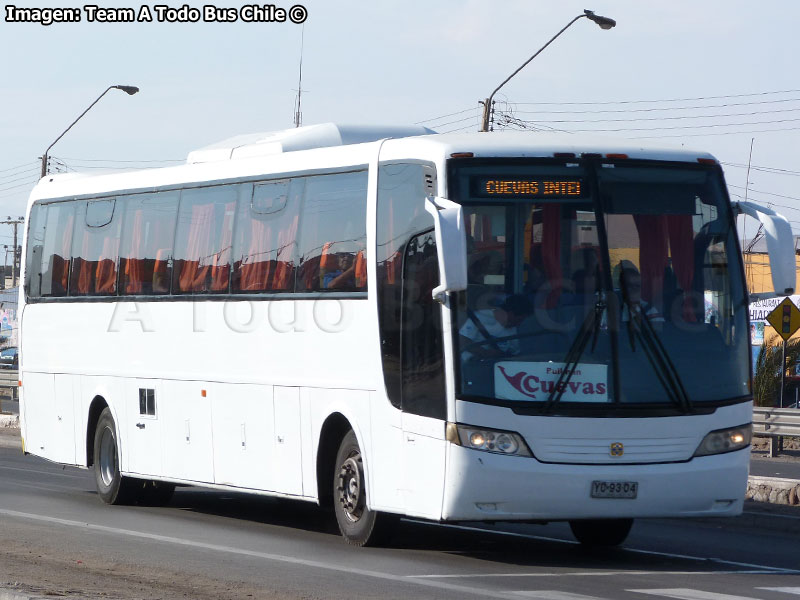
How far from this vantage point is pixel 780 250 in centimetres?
1223

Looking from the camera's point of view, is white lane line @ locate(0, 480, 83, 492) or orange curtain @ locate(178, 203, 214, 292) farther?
Answer: white lane line @ locate(0, 480, 83, 492)

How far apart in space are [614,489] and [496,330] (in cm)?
145

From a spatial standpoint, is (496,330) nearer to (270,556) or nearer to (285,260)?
(270,556)

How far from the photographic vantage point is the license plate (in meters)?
11.8

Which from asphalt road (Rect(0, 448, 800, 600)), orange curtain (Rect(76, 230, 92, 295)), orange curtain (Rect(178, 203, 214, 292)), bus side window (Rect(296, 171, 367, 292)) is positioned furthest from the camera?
orange curtain (Rect(76, 230, 92, 295))

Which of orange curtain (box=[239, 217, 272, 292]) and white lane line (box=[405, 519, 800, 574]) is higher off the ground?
orange curtain (box=[239, 217, 272, 292])

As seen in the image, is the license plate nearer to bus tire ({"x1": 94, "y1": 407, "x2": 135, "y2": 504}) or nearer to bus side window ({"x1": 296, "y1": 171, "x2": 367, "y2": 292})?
bus side window ({"x1": 296, "y1": 171, "x2": 367, "y2": 292})

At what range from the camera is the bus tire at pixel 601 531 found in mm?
13656

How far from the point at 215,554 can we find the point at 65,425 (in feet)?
23.6

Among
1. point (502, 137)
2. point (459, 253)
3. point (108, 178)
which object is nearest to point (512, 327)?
point (459, 253)

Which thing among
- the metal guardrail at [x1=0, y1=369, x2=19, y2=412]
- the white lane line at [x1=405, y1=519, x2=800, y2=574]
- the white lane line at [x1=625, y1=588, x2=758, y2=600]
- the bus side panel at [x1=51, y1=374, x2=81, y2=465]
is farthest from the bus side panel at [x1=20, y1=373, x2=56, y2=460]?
the metal guardrail at [x1=0, y1=369, x2=19, y2=412]

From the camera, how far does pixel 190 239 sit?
643 inches

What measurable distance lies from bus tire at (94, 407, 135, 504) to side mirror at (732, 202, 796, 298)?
8444 mm

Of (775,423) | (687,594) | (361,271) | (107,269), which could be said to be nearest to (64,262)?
(107,269)
